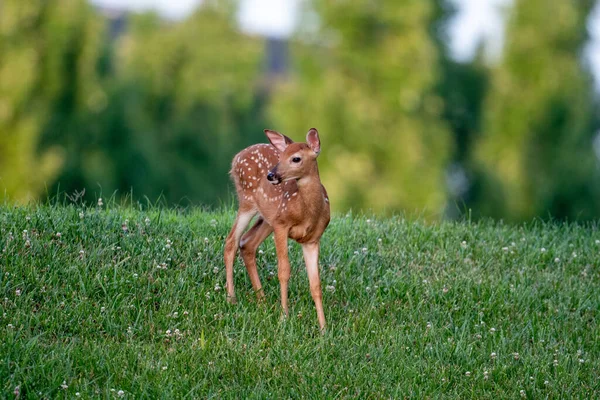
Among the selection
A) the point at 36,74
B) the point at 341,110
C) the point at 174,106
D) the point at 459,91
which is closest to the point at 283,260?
the point at 341,110

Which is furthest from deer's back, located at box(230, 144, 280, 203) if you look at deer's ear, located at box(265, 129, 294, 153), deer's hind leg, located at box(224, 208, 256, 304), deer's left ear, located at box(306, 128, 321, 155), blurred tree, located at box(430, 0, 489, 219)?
blurred tree, located at box(430, 0, 489, 219)

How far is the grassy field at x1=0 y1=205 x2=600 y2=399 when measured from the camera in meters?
5.71

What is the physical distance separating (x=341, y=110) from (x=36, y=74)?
5976 millimetres

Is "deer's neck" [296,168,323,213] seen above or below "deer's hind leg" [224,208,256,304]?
above

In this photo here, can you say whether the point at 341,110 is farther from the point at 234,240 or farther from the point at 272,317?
the point at 272,317

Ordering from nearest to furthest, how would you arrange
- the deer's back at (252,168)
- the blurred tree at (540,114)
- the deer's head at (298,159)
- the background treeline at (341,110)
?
the deer's head at (298,159) → the deer's back at (252,168) → the background treeline at (341,110) → the blurred tree at (540,114)

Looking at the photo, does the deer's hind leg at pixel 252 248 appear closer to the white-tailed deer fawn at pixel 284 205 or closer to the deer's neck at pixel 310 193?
the white-tailed deer fawn at pixel 284 205

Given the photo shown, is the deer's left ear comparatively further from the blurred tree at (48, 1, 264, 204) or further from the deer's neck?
the blurred tree at (48, 1, 264, 204)

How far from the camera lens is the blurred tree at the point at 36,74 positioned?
16.7 meters

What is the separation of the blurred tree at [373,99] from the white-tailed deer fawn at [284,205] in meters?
10.3

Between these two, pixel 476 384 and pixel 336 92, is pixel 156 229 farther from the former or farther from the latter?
pixel 336 92

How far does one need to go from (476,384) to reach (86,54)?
13574 millimetres

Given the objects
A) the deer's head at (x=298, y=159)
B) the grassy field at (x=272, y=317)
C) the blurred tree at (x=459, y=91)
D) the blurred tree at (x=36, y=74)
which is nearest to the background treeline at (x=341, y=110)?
the blurred tree at (x=36, y=74)

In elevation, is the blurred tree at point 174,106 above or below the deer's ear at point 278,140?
below
